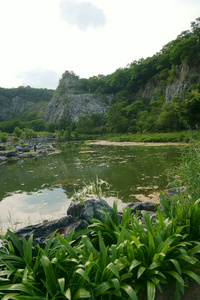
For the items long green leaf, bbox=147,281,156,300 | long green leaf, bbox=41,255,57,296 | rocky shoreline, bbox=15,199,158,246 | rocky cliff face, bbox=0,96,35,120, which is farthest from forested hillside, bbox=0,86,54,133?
long green leaf, bbox=147,281,156,300

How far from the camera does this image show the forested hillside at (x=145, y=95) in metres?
31.0

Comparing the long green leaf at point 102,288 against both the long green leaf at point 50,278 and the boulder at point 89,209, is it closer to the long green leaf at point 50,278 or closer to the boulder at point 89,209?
the long green leaf at point 50,278

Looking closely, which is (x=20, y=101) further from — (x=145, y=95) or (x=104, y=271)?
(x=104, y=271)

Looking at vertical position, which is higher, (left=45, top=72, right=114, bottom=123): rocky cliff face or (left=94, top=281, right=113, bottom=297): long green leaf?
(left=45, top=72, right=114, bottom=123): rocky cliff face

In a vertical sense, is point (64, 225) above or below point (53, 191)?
above

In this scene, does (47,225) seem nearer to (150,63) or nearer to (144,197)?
(144,197)

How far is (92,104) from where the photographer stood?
7494 centimetres

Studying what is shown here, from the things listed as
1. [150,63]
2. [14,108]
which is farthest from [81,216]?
[14,108]

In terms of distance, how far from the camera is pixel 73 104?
78.7m

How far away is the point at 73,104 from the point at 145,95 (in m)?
32.2

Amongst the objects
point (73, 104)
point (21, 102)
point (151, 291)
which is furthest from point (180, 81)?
point (21, 102)

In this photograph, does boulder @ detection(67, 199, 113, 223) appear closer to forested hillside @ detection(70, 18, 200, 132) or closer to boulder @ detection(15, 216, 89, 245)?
boulder @ detection(15, 216, 89, 245)

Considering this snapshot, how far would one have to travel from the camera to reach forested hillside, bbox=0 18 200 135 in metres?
31.0

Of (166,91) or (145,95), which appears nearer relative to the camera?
(166,91)
